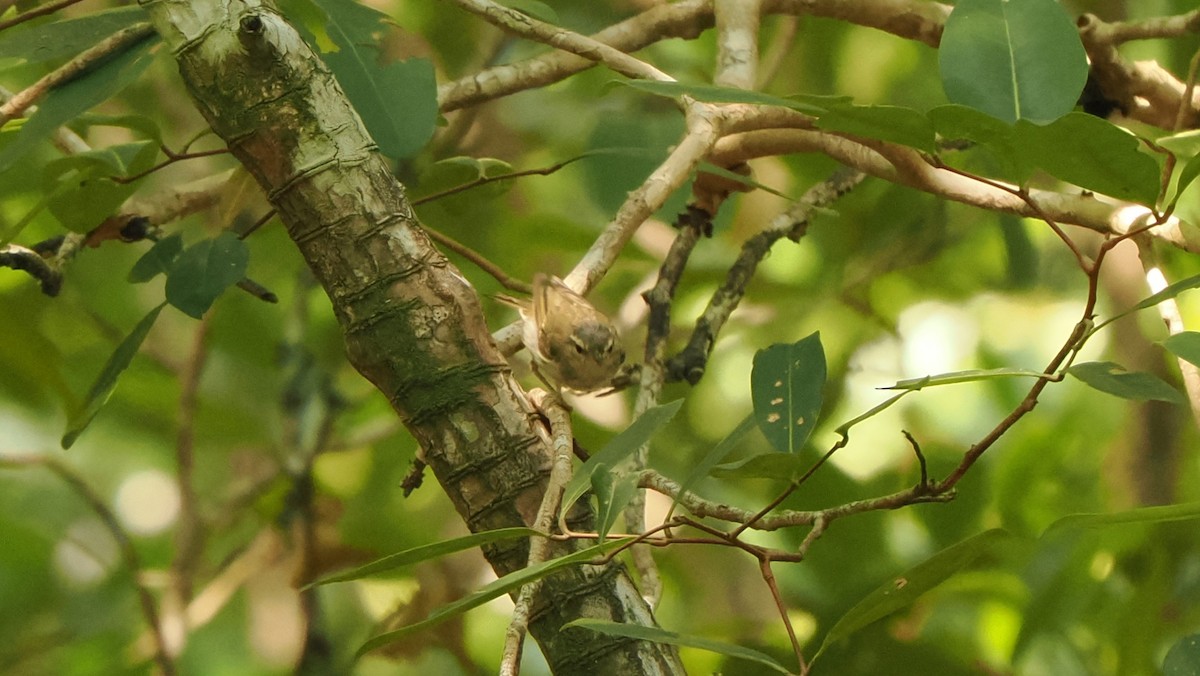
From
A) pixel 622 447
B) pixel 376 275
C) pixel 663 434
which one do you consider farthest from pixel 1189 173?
pixel 663 434

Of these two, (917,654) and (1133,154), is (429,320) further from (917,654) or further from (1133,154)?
(917,654)

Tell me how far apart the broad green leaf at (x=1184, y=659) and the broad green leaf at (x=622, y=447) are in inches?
11.3

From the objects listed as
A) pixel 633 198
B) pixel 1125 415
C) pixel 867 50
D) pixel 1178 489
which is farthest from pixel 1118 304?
pixel 633 198

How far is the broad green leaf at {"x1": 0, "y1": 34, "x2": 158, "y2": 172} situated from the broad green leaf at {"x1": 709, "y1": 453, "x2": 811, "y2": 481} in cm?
40

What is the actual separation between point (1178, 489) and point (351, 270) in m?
1.35

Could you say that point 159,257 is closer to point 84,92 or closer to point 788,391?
point 84,92

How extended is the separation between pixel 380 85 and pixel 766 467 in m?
0.40

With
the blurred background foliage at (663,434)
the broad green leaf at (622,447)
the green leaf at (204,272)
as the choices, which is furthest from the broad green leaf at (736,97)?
the blurred background foliage at (663,434)

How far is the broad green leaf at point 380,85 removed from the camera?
72 centimetres

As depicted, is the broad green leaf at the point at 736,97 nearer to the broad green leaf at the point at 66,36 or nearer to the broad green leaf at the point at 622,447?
the broad green leaf at the point at 622,447

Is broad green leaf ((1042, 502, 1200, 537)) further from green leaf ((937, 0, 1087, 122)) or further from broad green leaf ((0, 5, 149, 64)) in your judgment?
broad green leaf ((0, 5, 149, 64))

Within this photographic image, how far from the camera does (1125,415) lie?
63.9 inches

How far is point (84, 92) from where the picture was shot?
63 cm

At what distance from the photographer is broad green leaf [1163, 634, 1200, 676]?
54 cm
